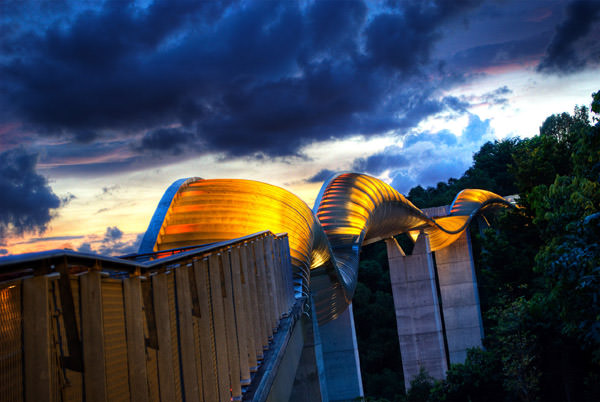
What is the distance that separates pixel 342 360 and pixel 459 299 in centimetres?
1480

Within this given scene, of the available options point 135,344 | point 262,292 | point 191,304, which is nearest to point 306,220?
point 262,292

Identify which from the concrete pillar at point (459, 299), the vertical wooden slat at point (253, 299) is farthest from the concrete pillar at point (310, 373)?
the concrete pillar at point (459, 299)

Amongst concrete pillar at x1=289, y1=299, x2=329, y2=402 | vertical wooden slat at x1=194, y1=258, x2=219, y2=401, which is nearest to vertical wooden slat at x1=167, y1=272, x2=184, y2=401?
vertical wooden slat at x1=194, y1=258, x2=219, y2=401

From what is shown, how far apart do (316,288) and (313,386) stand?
4180 mm

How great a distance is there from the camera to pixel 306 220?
11.0 m

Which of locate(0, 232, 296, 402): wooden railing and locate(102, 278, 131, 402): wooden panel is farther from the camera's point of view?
locate(102, 278, 131, 402): wooden panel

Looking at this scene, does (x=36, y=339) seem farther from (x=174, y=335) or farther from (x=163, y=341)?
(x=174, y=335)

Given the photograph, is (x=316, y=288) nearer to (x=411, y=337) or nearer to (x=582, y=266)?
(x=582, y=266)

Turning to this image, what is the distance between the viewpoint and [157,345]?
2.98 metres

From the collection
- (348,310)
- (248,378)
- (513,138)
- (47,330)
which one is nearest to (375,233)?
(348,310)

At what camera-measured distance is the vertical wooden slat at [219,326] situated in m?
4.27

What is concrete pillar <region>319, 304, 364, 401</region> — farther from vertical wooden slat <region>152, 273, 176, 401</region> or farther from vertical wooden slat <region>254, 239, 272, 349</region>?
vertical wooden slat <region>152, 273, 176, 401</region>

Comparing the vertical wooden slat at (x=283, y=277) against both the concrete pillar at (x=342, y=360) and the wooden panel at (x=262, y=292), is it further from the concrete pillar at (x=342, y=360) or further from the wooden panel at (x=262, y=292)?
the concrete pillar at (x=342, y=360)

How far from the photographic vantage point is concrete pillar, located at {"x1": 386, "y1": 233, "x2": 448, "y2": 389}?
26297 millimetres
